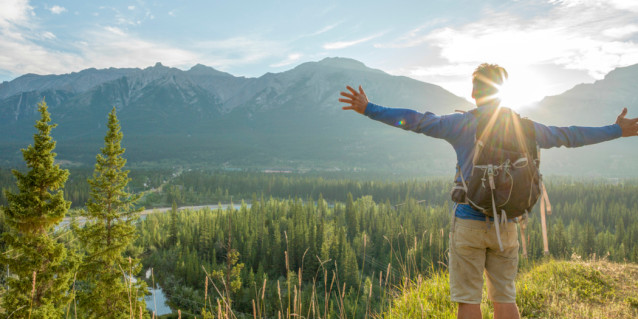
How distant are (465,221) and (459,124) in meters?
1.17

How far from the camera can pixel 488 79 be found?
441 cm

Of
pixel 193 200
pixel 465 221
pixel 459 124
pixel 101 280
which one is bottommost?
pixel 193 200

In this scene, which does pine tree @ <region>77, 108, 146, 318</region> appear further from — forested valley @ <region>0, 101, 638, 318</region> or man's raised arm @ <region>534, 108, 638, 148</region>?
man's raised arm @ <region>534, 108, 638, 148</region>

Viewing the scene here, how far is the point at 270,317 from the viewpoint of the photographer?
43469 millimetres

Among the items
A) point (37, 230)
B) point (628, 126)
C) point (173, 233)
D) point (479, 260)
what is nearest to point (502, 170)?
point (479, 260)

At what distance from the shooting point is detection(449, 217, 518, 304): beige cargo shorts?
4.14m

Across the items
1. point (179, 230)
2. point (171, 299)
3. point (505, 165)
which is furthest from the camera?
point (179, 230)

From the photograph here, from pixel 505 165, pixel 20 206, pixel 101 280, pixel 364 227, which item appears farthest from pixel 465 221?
pixel 364 227

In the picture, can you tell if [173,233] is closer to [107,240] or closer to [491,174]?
[107,240]

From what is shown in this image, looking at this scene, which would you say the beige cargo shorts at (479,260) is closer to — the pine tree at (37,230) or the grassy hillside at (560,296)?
the grassy hillside at (560,296)

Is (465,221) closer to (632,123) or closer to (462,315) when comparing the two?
(462,315)

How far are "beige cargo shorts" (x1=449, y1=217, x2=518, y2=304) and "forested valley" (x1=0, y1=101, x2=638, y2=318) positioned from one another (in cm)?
73

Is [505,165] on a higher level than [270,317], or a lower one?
higher

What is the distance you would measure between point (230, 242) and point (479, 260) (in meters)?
2.87
